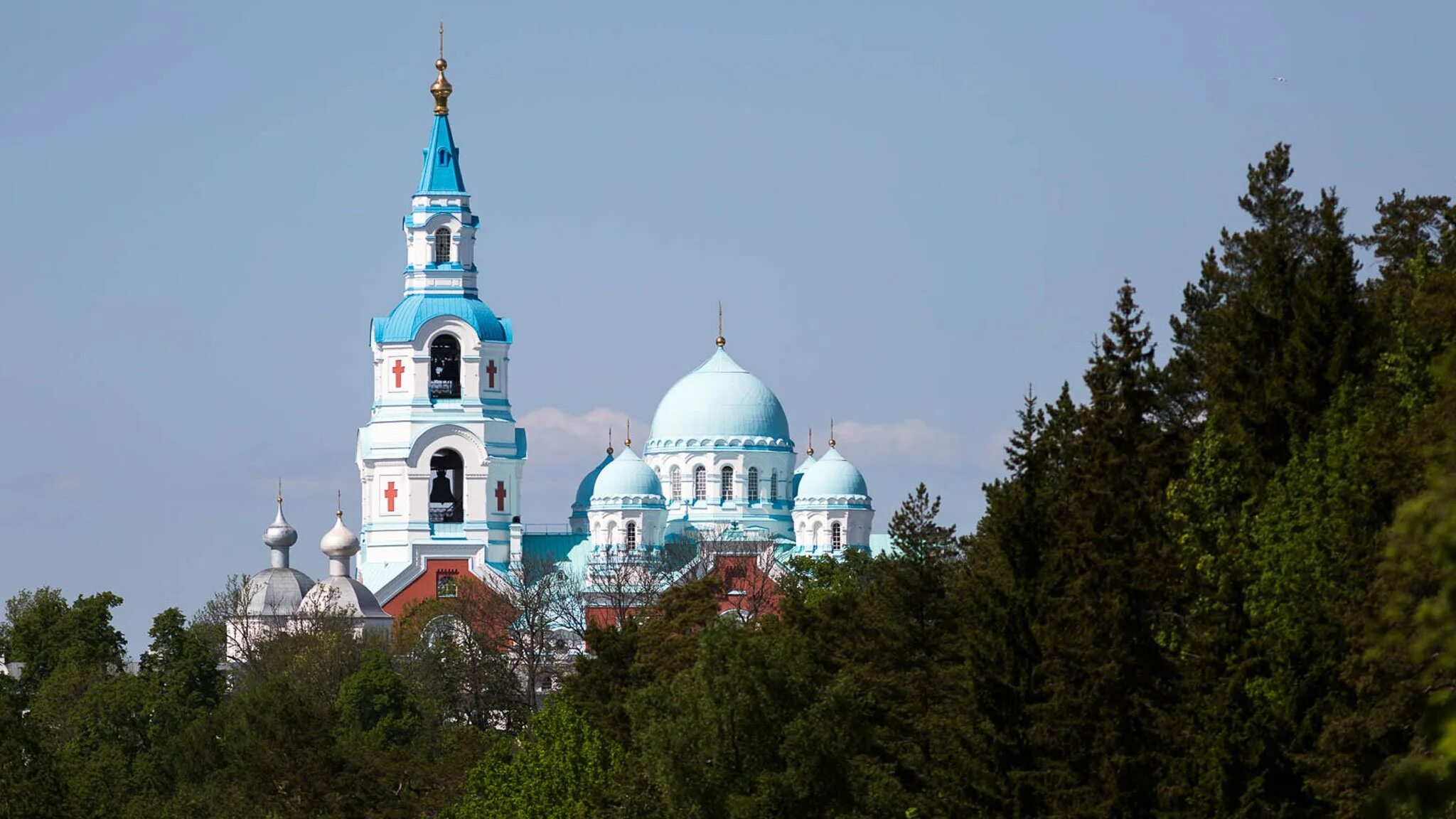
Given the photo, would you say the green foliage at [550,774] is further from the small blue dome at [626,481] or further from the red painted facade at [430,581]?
the small blue dome at [626,481]

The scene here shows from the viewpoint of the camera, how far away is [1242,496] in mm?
27172

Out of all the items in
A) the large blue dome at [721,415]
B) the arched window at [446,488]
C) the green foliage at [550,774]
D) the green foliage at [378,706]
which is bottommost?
the green foliage at [550,774]

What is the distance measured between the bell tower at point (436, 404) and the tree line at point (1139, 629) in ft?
153

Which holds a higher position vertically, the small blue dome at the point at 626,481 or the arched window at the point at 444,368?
the arched window at the point at 444,368

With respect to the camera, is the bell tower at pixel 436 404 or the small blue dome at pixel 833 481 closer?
the bell tower at pixel 436 404

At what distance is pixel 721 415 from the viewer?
9788 cm

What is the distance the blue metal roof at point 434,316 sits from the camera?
88.4 meters

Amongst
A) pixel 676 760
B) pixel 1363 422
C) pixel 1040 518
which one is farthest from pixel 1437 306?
pixel 676 760

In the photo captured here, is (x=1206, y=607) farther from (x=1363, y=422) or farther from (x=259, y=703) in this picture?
(x=259, y=703)

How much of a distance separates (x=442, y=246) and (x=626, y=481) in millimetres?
10802

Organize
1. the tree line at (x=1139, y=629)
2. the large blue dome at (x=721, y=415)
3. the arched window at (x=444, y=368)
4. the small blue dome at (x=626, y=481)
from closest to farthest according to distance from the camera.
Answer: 1. the tree line at (x=1139, y=629)
2. the arched window at (x=444, y=368)
3. the small blue dome at (x=626, y=481)
4. the large blue dome at (x=721, y=415)

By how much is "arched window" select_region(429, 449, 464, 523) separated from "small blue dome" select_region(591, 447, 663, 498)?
529 cm

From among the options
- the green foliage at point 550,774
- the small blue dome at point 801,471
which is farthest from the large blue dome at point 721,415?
the green foliage at point 550,774

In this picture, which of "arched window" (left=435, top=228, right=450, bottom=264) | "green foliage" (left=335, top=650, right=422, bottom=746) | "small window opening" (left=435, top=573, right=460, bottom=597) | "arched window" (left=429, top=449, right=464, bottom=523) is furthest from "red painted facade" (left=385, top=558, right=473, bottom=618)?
"green foliage" (left=335, top=650, right=422, bottom=746)
